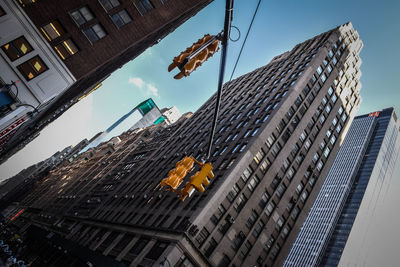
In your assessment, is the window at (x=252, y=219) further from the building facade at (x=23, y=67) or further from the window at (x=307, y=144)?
the building facade at (x=23, y=67)

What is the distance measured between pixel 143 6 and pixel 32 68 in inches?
570

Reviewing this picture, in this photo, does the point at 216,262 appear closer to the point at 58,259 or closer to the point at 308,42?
the point at 58,259

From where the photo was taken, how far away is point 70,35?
87.4ft

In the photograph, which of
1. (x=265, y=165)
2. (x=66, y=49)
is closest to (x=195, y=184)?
(x=66, y=49)

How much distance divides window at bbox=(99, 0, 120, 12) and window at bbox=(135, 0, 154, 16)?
2.36 metres

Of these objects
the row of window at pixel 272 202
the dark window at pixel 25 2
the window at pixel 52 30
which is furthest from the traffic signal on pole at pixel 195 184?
the row of window at pixel 272 202

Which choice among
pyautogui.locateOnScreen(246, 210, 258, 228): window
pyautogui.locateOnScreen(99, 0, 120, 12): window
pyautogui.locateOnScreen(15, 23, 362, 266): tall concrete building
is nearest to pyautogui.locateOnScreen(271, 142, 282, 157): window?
pyautogui.locateOnScreen(15, 23, 362, 266): tall concrete building

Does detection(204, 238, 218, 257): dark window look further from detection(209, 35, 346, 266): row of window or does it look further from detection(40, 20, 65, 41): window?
detection(40, 20, 65, 41): window

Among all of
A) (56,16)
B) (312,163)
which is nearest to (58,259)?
(56,16)

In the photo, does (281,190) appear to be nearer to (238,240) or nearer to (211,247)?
(238,240)

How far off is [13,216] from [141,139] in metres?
61.1

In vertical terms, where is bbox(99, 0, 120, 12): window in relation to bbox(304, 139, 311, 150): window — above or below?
below

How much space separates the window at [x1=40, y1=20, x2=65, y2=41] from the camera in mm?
24945

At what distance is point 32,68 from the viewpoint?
23.0 m
